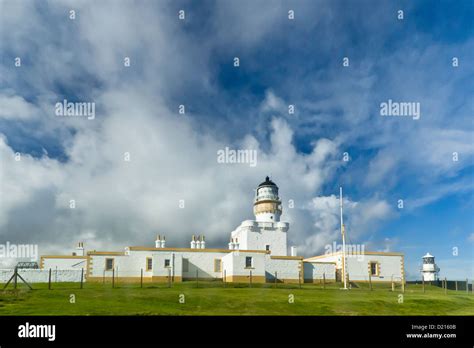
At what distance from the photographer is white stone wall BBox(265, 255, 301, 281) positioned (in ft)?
131

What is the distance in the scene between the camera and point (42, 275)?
115ft

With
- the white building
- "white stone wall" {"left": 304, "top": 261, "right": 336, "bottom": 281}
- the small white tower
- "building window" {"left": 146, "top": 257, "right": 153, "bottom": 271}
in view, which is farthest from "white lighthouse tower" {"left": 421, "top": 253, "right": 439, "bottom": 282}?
"building window" {"left": 146, "top": 257, "right": 153, "bottom": 271}

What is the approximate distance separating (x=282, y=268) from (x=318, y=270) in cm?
470

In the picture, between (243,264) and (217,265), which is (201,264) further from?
(243,264)

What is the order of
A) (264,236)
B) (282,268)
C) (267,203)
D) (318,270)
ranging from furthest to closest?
(267,203) → (264,236) → (318,270) → (282,268)

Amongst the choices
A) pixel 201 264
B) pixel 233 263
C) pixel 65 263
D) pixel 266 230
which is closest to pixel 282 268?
pixel 233 263

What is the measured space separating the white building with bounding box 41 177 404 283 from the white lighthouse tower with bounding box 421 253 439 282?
605cm

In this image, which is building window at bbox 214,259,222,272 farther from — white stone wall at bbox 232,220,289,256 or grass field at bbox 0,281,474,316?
grass field at bbox 0,281,474,316

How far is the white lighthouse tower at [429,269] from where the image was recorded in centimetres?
4916
